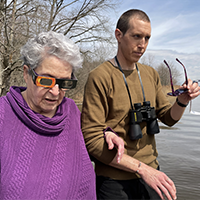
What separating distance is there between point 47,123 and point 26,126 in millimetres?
153

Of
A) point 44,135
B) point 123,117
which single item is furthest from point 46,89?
point 123,117

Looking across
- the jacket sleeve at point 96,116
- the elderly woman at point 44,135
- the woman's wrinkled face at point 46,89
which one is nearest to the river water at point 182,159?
the jacket sleeve at point 96,116

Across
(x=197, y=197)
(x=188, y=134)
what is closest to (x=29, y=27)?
(x=188, y=134)

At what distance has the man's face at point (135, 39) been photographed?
72.4 inches

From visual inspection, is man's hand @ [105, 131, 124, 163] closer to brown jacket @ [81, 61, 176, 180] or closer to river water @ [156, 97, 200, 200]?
brown jacket @ [81, 61, 176, 180]

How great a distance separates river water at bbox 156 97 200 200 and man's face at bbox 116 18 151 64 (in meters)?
3.54

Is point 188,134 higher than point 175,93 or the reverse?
the reverse

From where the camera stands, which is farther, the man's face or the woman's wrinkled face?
the man's face

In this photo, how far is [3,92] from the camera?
36.2 feet

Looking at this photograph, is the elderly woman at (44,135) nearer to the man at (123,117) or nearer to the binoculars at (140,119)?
the man at (123,117)

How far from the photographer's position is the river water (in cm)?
468

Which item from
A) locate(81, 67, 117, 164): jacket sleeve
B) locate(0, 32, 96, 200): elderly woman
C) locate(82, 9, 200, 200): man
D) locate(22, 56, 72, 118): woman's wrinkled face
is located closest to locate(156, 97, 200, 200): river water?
locate(82, 9, 200, 200): man

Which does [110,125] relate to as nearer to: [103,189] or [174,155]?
[103,189]

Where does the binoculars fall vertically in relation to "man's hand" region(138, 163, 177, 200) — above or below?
above
